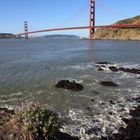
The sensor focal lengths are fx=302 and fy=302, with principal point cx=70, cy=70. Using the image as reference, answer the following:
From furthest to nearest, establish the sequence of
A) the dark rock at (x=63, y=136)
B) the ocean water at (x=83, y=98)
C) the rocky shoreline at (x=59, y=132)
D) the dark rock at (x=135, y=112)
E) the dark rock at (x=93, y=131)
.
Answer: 1. the dark rock at (x=135, y=112)
2. the ocean water at (x=83, y=98)
3. the dark rock at (x=93, y=131)
4. the dark rock at (x=63, y=136)
5. the rocky shoreline at (x=59, y=132)

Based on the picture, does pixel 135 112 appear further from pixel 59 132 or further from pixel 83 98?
pixel 59 132

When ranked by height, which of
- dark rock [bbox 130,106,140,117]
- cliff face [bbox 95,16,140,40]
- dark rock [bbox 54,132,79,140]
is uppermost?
dark rock [bbox 54,132,79,140]

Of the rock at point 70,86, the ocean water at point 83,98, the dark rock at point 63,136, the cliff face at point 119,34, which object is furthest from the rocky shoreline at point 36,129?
the cliff face at point 119,34

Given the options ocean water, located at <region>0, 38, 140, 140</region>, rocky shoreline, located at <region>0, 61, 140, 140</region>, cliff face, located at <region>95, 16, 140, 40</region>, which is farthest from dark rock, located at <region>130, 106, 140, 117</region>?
cliff face, located at <region>95, 16, 140, 40</region>

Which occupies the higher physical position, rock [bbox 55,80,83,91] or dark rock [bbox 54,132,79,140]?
dark rock [bbox 54,132,79,140]

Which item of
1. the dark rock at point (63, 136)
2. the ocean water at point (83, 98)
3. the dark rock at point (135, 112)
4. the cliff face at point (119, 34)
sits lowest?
the cliff face at point (119, 34)

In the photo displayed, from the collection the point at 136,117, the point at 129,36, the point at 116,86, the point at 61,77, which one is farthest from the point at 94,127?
the point at 129,36

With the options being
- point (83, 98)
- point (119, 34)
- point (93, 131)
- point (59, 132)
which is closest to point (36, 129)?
point (59, 132)

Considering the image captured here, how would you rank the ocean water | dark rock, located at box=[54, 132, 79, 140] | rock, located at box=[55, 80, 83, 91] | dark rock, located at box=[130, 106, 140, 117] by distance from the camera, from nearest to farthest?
1. dark rock, located at box=[54, 132, 79, 140]
2. the ocean water
3. dark rock, located at box=[130, 106, 140, 117]
4. rock, located at box=[55, 80, 83, 91]

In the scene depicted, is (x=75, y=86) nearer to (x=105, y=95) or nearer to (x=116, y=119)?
(x=105, y=95)

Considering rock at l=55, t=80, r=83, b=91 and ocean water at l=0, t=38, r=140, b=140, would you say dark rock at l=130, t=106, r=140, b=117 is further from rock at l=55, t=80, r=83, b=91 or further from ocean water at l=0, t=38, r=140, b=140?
rock at l=55, t=80, r=83, b=91

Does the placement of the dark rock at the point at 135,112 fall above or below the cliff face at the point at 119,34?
above

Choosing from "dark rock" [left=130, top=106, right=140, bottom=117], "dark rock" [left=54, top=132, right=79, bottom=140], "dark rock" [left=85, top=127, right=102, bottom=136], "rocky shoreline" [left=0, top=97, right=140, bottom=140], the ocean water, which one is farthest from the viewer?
"dark rock" [left=130, top=106, right=140, bottom=117]

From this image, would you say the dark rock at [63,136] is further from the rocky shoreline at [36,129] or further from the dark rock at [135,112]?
the dark rock at [135,112]
